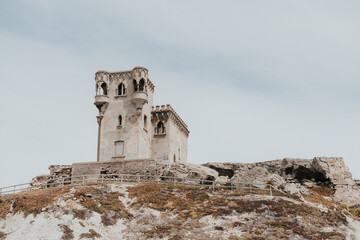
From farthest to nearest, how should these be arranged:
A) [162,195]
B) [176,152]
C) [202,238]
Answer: [176,152] < [162,195] < [202,238]

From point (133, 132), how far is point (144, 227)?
2424 centimetres

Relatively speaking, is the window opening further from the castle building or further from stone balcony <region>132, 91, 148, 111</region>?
stone balcony <region>132, 91, 148, 111</region>

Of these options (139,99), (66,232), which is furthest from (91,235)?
(139,99)

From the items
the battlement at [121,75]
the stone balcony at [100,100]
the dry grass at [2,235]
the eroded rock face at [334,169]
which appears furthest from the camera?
the battlement at [121,75]

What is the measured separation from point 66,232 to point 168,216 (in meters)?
7.07

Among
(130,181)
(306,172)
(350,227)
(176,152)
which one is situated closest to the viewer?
(350,227)

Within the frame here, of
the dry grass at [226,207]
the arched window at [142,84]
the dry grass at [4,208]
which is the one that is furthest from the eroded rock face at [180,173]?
the arched window at [142,84]

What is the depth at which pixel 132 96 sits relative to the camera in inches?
2066

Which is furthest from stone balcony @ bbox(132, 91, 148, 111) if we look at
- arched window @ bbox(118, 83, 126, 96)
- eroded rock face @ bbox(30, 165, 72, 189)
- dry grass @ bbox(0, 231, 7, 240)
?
dry grass @ bbox(0, 231, 7, 240)

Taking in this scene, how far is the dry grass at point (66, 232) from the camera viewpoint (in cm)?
2583

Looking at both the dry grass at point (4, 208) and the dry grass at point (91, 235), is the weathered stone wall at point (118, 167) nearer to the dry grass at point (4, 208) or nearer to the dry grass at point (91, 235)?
the dry grass at point (4, 208)

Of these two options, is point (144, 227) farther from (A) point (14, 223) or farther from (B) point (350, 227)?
(B) point (350, 227)

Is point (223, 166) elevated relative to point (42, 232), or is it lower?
elevated

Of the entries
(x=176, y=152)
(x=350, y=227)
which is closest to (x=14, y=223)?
(x=350, y=227)
